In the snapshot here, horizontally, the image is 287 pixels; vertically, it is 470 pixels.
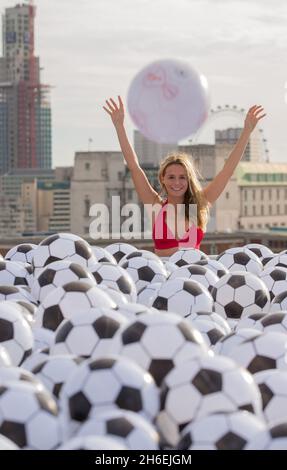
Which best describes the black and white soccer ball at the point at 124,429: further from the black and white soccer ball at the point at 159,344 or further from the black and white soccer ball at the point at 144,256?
the black and white soccer ball at the point at 144,256

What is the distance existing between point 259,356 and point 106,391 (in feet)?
3.76

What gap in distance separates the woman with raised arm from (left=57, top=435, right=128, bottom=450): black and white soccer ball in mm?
5504

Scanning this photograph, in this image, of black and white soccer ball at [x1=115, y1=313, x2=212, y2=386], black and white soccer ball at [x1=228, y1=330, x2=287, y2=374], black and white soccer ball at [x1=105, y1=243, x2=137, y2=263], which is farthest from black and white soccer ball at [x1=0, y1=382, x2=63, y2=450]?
black and white soccer ball at [x1=105, y1=243, x2=137, y2=263]

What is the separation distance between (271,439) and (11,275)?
4.27 meters

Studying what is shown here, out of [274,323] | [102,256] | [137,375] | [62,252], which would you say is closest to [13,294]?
[62,252]

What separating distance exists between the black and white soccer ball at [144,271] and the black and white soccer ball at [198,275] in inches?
11.1

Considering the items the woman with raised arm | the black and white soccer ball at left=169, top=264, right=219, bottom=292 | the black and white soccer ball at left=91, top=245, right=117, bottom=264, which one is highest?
the woman with raised arm

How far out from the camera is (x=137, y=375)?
14.9ft

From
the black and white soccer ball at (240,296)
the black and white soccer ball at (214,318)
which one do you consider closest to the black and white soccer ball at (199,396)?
the black and white soccer ball at (214,318)

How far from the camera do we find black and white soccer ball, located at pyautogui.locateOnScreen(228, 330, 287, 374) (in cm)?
529

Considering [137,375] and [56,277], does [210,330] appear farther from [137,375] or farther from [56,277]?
[56,277]

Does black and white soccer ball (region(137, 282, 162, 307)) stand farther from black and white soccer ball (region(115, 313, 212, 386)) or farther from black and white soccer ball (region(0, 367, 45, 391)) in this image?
black and white soccer ball (region(0, 367, 45, 391))

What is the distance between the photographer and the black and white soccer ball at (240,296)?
7203 millimetres
